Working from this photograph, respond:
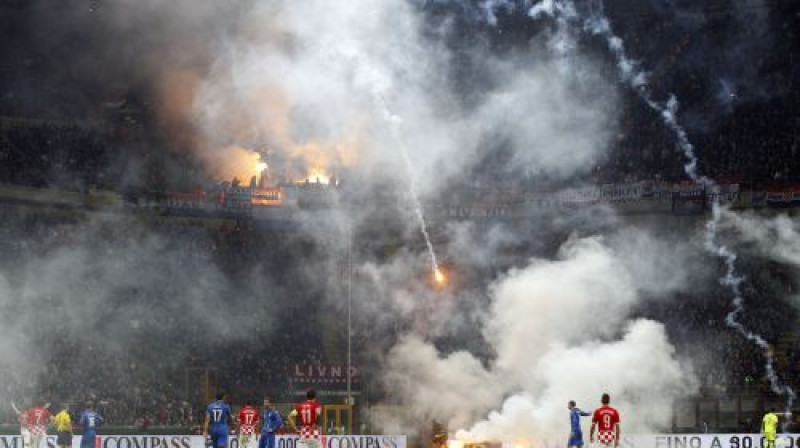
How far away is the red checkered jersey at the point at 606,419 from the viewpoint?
2423cm

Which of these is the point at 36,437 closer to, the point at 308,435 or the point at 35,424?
the point at 35,424

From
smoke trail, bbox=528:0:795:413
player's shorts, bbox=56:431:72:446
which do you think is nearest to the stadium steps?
smoke trail, bbox=528:0:795:413

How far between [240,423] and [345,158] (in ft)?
66.0

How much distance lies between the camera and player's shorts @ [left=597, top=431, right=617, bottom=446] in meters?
24.3

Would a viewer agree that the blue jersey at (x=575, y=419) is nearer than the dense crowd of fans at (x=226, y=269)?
Yes

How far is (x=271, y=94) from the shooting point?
43906mm

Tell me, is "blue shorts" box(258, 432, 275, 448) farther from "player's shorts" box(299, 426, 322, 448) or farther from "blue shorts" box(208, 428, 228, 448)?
"player's shorts" box(299, 426, 322, 448)

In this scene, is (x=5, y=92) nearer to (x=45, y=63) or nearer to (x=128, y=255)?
(x=45, y=63)

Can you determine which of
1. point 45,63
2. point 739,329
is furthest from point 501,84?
point 45,63

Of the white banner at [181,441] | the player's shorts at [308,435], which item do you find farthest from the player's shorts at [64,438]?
the player's shorts at [308,435]

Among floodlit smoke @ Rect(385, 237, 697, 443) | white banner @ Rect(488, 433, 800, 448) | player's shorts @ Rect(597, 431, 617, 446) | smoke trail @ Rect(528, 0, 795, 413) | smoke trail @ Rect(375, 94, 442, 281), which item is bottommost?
player's shorts @ Rect(597, 431, 617, 446)

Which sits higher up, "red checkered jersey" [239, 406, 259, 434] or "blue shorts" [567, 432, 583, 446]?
"red checkered jersey" [239, 406, 259, 434]

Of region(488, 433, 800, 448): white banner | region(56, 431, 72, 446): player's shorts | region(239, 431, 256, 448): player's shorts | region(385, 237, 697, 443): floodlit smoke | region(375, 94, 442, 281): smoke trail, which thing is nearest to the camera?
region(239, 431, 256, 448): player's shorts

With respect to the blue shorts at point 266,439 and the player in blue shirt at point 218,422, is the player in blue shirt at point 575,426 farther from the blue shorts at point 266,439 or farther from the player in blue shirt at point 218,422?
the player in blue shirt at point 218,422
